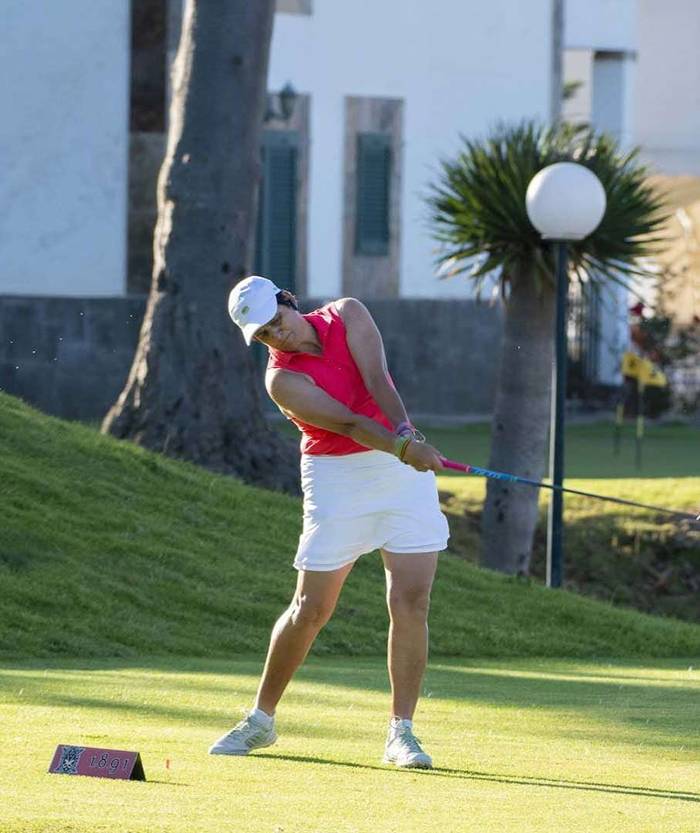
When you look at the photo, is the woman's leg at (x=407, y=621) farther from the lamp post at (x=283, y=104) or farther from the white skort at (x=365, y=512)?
the lamp post at (x=283, y=104)

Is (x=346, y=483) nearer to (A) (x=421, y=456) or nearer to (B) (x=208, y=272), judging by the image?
(A) (x=421, y=456)

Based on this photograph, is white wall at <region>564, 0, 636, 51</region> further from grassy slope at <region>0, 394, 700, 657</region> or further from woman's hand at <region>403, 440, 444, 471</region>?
woman's hand at <region>403, 440, 444, 471</region>

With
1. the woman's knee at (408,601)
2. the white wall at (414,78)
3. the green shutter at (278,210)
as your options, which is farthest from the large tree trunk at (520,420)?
the woman's knee at (408,601)

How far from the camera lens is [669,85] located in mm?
43000

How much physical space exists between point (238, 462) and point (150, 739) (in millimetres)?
9399

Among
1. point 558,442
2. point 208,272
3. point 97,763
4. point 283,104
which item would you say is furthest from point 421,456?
point 283,104

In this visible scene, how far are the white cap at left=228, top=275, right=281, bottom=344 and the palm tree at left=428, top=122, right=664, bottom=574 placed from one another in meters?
9.76

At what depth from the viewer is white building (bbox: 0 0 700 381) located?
74.2 feet

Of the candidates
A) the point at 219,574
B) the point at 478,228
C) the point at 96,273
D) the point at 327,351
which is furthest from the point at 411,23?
the point at 327,351

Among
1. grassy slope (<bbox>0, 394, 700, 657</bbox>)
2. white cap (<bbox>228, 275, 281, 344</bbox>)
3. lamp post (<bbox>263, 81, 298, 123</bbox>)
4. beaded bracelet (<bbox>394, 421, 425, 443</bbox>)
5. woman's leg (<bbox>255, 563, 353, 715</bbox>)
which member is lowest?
grassy slope (<bbox>0, 394, 700, 657</bbox>)

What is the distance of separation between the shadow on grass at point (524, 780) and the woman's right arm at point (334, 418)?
0.98m

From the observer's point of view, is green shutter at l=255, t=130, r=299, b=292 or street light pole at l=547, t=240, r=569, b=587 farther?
green shutter at l=255, t=130, r=299, b=292

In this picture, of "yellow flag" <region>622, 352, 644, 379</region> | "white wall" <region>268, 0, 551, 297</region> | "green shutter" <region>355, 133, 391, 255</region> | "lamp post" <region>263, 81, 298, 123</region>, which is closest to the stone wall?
"lamp post" <region>263, 81, 298, 123</region>

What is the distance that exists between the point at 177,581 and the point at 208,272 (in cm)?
462
